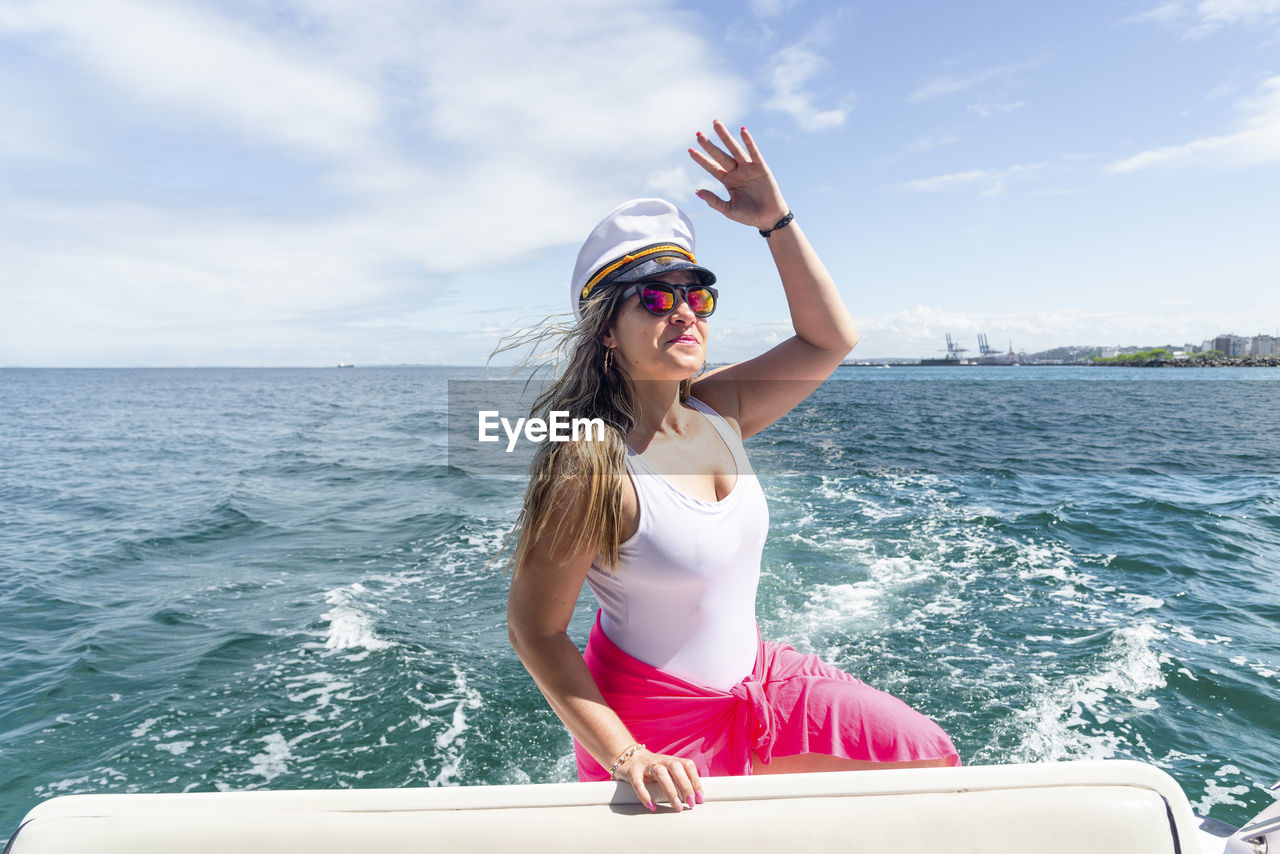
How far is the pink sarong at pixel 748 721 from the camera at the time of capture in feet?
4.91

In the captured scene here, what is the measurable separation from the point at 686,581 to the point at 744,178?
1047mm

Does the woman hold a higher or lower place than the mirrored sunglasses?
lower

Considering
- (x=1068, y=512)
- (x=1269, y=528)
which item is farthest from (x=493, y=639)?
(x=1269, y=528)

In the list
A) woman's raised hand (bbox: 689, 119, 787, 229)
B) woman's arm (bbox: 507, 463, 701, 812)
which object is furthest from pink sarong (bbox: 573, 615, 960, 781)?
woman's raised hand (bbox: 689, 119, 787, 229)

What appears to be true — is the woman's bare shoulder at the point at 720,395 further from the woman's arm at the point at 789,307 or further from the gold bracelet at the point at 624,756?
the gold bracelet at the point at 624,756

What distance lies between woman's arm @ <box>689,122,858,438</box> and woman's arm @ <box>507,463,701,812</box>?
72 cm

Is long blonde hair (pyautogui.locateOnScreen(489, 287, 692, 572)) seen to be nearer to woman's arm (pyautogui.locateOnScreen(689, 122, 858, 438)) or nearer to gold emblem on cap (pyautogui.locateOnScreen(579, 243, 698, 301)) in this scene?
gold emblem on cap (pyautogui.locateOnScreen(579, 243, 698, 301))

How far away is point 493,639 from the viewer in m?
5.70

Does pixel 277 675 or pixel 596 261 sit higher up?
pixel 596 261

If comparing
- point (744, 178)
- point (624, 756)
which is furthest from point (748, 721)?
point (744, 178)

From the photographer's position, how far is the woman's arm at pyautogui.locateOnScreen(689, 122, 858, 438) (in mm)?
1771

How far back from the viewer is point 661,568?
1.40 meters

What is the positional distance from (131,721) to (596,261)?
5174 millimetres

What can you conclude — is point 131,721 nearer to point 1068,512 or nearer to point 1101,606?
point 1101,606
